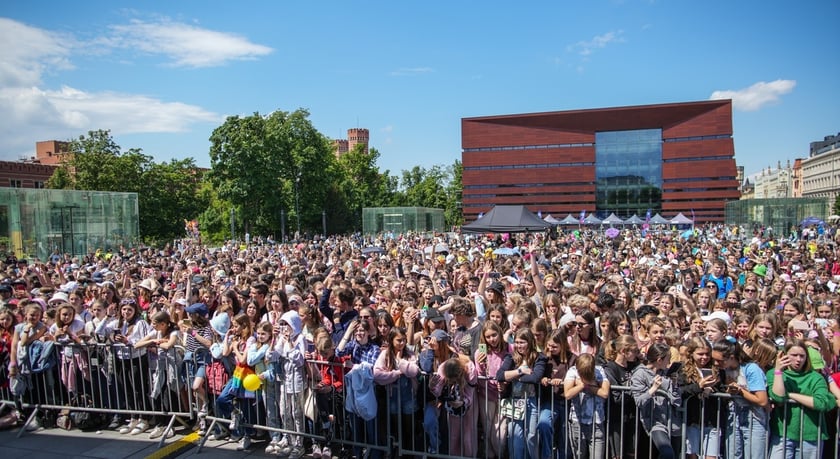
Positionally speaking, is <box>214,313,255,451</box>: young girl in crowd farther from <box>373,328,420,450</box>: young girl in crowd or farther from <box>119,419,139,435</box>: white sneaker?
<box>373,328,420,450</box>: young girl in crowd

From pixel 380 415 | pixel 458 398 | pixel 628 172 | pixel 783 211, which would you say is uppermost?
pixel 628 172

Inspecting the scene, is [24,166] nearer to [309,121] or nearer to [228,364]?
[309,121]

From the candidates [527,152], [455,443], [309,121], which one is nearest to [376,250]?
[455,443]

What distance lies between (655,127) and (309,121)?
48262mm

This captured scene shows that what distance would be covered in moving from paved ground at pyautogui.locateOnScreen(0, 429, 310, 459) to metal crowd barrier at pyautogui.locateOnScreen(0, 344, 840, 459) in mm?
163

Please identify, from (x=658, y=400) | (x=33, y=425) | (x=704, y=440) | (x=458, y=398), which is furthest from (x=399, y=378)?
(x=33, y=425)

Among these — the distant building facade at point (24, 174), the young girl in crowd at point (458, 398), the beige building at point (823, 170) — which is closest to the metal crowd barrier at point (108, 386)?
the young girl in crowd at point (458, 398)

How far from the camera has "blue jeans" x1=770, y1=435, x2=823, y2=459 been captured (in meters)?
4.09

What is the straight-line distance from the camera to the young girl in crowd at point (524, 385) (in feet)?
14.7

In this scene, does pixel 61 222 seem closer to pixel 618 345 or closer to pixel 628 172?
pixel 618 345

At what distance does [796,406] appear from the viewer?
413cm

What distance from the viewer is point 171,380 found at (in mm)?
6090

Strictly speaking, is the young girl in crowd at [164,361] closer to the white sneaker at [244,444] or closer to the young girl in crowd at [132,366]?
the young girl in crowd at [132,366]

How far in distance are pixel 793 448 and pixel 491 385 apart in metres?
2.38
